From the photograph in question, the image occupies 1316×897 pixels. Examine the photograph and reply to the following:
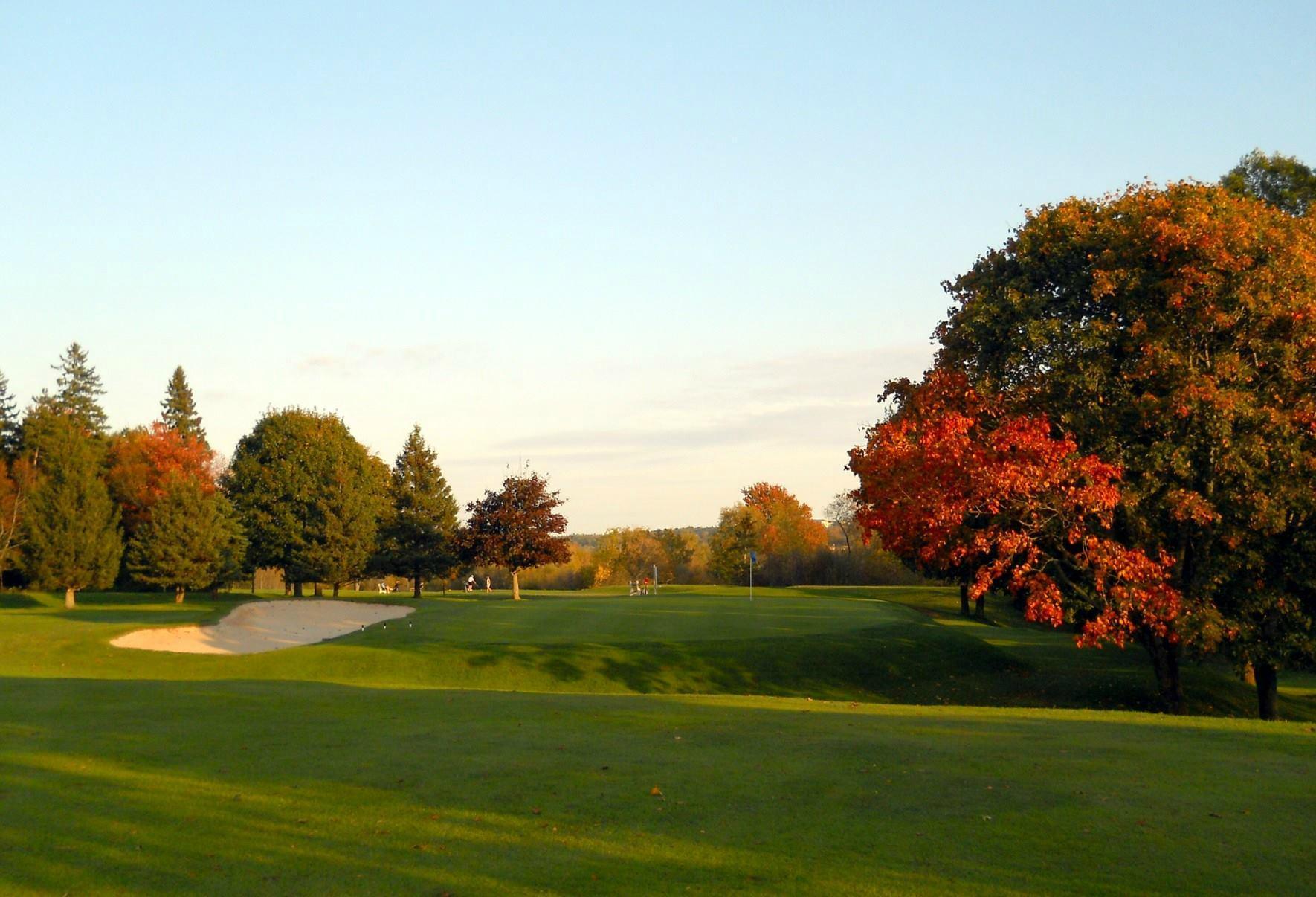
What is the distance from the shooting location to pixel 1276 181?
30.1 metres

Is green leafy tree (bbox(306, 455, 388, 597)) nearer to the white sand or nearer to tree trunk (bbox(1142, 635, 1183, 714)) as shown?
the white sand

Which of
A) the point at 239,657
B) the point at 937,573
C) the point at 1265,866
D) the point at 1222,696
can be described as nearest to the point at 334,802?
the point at 1265,866

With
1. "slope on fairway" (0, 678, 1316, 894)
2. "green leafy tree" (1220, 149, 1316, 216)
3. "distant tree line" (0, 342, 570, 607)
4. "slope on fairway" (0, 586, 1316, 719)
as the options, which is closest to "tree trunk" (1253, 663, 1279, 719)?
"slope on fairway" (0, 586, 1316, 719)

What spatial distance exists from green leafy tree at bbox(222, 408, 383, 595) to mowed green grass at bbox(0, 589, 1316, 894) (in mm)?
36608

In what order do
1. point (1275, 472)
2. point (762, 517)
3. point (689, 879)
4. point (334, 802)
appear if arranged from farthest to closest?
1. point (762, 517)
2. point (1275, 472)
3. point (334, 802)
4. point (689, 879)

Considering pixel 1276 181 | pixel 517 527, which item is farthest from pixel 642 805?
pixel 517 527

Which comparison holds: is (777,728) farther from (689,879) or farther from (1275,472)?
(1275,472)

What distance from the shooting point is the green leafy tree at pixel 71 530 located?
169 ft

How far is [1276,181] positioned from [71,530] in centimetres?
5351

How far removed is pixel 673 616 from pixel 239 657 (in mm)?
14873

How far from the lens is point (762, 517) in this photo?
329 ft

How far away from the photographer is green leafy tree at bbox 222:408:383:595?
57469 millimetres

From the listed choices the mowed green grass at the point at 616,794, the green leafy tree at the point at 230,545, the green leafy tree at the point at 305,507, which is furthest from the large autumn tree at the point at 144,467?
the mowed green grass at the point at 616,794

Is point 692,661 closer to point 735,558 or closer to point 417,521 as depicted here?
point 417,521
